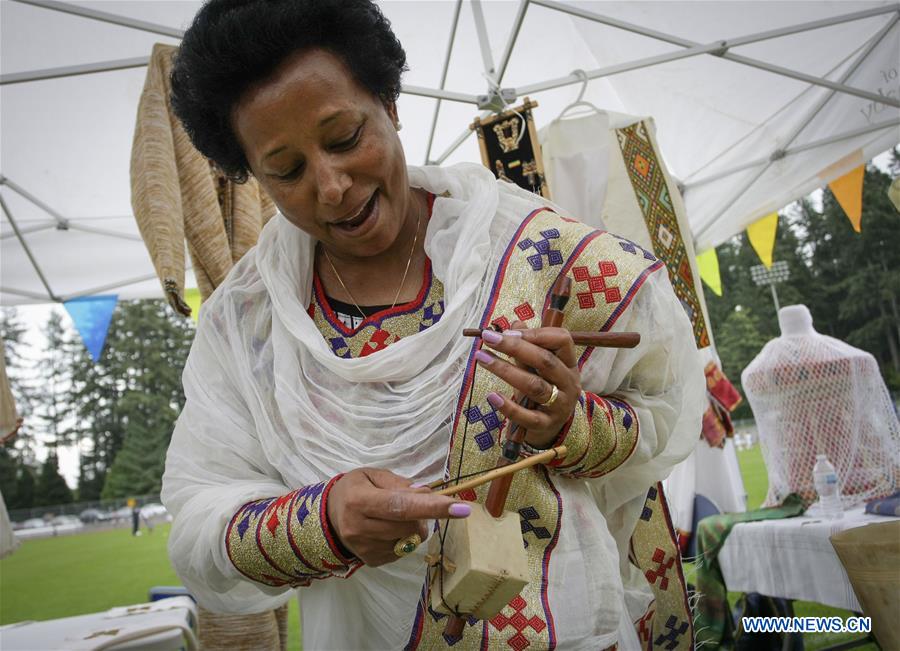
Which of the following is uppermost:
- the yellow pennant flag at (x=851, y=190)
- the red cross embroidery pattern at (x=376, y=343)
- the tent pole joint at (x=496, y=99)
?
the tent pole joint at (x=496, y=99)

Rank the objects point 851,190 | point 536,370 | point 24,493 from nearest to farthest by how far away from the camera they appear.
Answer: point 536,370 → point 851,190 → point 24,493

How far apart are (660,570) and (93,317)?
7.60 m

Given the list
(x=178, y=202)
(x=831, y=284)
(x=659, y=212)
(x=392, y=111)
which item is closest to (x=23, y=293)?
(x=178, y=202)

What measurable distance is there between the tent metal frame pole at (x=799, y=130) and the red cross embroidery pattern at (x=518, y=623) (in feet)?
17.6

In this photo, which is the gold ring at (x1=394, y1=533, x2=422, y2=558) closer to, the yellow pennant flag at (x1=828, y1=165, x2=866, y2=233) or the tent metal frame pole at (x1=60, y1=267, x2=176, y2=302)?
the yellow pennant flag at (x1=828, y1=165, x2=866, y2=233)

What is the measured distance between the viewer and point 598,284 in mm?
1520

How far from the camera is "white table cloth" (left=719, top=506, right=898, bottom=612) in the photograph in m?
3.38

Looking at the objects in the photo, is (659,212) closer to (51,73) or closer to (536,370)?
(536,370)

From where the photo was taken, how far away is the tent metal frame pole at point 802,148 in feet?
17.3

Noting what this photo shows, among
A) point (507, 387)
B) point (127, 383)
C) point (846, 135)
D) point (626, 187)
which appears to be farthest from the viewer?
point (127, 383)

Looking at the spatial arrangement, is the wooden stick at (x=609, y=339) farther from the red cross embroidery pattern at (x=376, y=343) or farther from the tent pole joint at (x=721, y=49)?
the tent pole joint at (x=721, y=49)

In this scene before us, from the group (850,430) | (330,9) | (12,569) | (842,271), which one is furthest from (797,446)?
(842,271)

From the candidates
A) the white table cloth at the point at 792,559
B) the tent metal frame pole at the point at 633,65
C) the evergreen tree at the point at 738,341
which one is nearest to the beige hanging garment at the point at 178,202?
the tent metal frame pole at the point at 633,65

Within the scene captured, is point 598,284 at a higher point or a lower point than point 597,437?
higher
